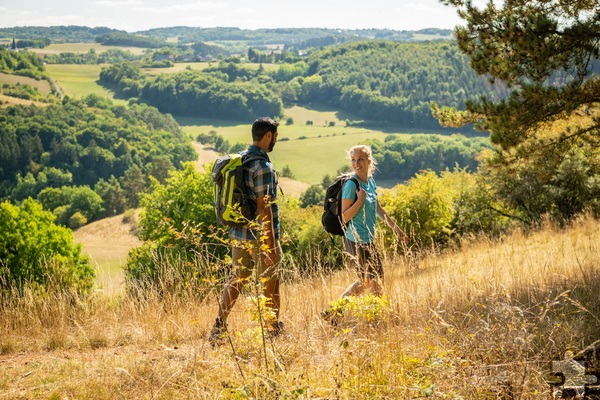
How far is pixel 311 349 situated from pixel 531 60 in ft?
18.1

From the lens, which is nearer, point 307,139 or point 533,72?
point 533,72

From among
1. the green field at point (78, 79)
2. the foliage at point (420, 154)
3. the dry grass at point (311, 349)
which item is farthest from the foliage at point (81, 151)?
the dry grass at point (311, 349)

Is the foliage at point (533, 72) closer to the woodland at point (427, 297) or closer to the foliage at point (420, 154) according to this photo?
the woodland at point (427, 297)

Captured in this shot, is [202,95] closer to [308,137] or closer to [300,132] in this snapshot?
[300,132]

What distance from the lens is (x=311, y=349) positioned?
3160mm

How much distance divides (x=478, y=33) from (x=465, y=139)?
348 ft

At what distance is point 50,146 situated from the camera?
10094 centimetres

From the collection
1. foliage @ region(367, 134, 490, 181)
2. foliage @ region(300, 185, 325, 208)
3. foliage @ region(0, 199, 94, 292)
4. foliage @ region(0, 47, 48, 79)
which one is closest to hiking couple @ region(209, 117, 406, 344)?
foliage @ region(0, 199, 94, 292)

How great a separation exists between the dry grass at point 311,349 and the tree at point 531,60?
2.59m

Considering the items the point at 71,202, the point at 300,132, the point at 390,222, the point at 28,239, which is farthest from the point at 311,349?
the point at 300,132

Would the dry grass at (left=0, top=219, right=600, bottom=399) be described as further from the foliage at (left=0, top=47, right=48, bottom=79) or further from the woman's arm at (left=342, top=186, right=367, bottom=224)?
the foliage at (left=0, top=47, right=48, bottom=79)

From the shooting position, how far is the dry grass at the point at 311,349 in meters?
2.92

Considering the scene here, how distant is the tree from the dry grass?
8.49ft

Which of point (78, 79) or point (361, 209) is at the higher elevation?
point (78, 79)
